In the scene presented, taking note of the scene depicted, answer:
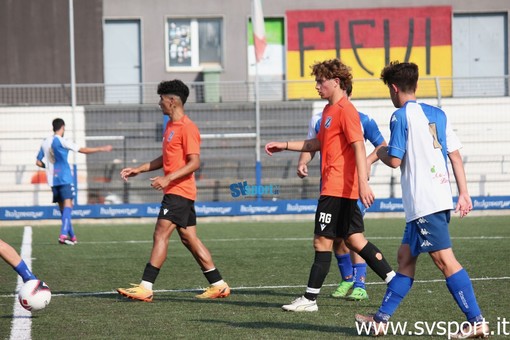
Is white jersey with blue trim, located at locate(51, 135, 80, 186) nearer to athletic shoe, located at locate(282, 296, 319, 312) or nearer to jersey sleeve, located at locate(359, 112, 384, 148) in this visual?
jersey sleeve, located at locate(359, 112, 384, 148)

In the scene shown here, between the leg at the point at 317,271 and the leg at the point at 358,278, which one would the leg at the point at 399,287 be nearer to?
the leg at the point at 317,271

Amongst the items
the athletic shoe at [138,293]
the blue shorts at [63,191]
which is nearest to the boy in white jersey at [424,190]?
the athletic shoe at [138,293]

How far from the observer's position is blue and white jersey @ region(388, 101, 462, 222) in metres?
6.72

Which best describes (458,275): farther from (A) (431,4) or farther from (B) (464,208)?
(A) (431,4)

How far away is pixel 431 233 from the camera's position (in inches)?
262

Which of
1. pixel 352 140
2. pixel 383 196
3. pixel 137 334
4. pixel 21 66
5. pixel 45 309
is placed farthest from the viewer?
pixel 21 66

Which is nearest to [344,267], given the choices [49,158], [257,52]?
[49,158]

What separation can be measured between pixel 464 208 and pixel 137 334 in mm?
2579

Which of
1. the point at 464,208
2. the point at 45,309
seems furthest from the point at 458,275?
the point at 45,309

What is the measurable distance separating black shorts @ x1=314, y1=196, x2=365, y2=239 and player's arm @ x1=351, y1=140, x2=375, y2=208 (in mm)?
475

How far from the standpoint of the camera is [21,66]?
2730cm

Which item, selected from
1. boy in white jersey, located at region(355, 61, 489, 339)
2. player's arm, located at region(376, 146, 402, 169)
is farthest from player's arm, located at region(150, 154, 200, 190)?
boy in white jersey, located at region(355, 61, 489, 339)

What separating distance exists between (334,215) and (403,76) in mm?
1639

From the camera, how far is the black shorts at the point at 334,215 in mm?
8008
